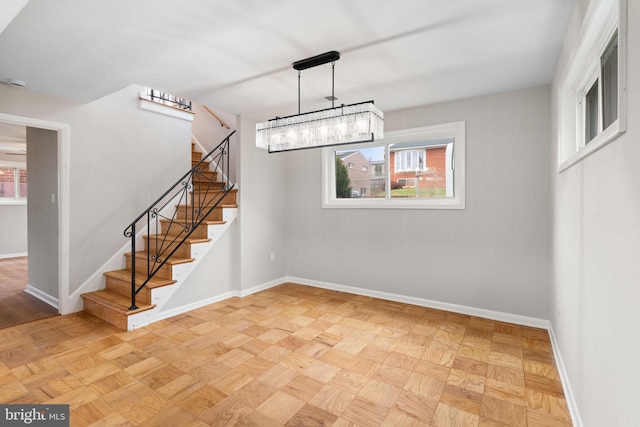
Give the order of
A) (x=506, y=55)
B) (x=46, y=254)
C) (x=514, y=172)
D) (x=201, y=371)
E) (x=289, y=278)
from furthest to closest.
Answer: (x=289, y=278) < (x=46, y=254) < (x=514, y=172) < (x=506, y=55) < (x=201, y=371)

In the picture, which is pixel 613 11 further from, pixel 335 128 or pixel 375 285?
pixel 375 285

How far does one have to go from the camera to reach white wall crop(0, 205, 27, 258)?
695 cm

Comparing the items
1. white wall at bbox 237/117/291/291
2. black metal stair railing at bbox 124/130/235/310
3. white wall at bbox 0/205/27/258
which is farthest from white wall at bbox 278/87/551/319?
white wall at bbox 0/205/27/258

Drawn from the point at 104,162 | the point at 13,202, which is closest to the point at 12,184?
the point at 13,202

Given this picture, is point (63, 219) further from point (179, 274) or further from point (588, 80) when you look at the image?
point (588, 80)

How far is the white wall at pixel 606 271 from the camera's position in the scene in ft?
3.49

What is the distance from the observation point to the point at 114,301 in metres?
3.35

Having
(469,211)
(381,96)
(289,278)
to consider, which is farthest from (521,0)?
(289,278)

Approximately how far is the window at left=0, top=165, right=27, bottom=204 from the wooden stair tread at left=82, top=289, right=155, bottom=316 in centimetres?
568

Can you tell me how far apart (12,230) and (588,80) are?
9981 millimetres

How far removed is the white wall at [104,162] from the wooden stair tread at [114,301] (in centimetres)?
27

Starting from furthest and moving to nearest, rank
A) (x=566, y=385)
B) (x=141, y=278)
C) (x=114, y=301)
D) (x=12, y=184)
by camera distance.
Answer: (x=12, y=184) < (x=141, y=278) < (x=114, y=301) < (x=566, y=385)

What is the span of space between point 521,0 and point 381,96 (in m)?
1.73

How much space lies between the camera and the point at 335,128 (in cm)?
250
